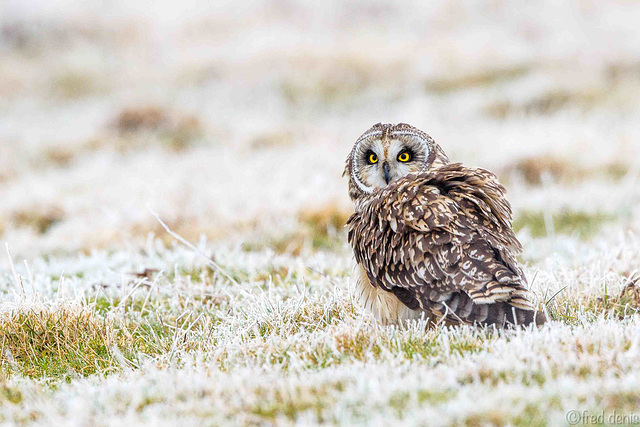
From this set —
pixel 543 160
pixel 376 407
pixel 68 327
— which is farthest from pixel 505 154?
pixel 376 407

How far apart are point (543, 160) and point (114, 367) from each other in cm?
943

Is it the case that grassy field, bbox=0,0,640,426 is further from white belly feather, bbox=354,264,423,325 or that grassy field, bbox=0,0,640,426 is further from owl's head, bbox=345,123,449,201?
owl's head, bbox=345,123,449,201

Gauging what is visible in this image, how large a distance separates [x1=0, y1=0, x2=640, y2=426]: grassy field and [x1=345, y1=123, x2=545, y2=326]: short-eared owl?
138 millimetres

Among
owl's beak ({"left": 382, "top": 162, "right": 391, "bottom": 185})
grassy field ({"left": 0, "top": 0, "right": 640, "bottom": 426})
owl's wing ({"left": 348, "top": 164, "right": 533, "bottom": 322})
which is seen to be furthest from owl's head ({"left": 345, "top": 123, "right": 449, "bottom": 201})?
grassy field ({"left": 0, "top": 0, "right": 640, "bottom": 426})

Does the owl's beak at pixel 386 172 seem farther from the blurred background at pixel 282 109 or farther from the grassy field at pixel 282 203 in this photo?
the blurred background at pixel 282 109

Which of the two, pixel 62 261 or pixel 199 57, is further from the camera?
pixel 199 57

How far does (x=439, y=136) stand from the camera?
570 inches

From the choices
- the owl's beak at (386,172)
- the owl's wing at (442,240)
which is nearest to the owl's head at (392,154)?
the owl's beak at (386,172)

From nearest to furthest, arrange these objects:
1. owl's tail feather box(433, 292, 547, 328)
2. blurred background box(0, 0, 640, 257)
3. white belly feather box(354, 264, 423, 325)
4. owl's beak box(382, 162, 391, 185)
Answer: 1. owl's tail feather box(433, 292, 547, 328)
2. white belly feather box(354, 264, 423, 325)
3. owl's beak box(382, 162, 391, 185)
4. blurred background box(0, 0, 640, 257)

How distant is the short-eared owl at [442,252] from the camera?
148 inches

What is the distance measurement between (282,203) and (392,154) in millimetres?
4595

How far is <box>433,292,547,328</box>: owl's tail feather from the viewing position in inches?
147

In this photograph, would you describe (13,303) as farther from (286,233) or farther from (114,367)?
(286,233)

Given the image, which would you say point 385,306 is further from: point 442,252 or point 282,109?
point 282,109
